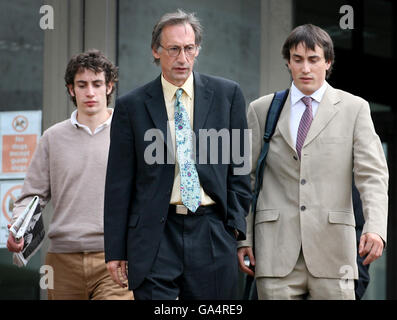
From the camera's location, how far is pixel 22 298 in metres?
8.01

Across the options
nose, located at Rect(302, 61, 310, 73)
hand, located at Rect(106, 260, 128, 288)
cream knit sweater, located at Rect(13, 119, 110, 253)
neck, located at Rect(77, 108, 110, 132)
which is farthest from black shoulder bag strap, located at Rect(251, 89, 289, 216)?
neck, located at Rect(77, 108, 110, 132)

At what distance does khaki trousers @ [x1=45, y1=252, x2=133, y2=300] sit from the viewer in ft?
19.3

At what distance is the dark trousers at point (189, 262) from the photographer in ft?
15.7

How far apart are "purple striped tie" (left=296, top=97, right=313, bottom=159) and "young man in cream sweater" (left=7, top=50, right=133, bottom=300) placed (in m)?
1.43

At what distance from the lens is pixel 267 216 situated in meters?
5.18

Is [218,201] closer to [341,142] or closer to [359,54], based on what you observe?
[341,142]

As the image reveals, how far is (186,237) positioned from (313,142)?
38.0 inches

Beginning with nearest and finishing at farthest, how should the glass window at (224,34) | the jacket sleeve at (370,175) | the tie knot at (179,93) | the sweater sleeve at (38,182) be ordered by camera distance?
1. the jacket sleeve at (370,175)
2. the tie knot at (179,93)
3. the sweater sleeve at (38,182)
4. the glass window at (224,34)

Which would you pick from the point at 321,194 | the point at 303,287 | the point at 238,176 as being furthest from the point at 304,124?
the point at 303,287

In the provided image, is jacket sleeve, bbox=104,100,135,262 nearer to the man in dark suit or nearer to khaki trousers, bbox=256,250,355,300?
the man in dark suit

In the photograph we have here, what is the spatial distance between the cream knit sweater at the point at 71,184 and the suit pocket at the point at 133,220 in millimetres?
921

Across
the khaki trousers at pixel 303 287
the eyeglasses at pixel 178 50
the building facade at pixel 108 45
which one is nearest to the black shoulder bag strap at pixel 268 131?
the khaki trousers at pixel 303 287

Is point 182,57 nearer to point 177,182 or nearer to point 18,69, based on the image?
point 177,182

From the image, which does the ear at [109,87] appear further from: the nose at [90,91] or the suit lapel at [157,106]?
the suit lapel at [157,106]
